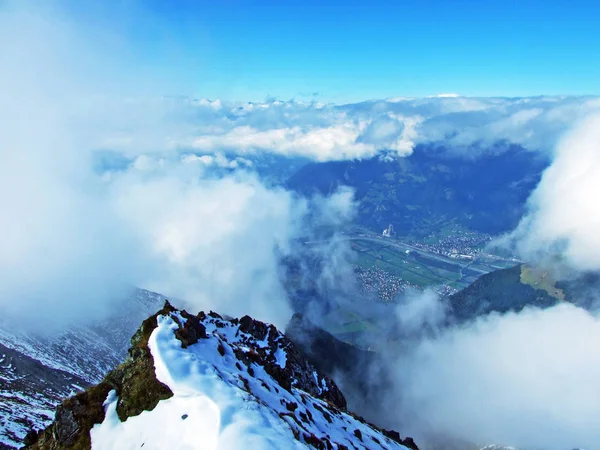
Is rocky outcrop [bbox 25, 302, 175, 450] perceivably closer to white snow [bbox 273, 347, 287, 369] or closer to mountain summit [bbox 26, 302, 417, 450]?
mountain summit [bbox 26, 302, 417, 450]

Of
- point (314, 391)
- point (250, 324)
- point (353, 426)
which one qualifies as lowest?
point (314, 391)

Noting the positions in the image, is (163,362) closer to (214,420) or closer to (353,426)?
(214,420)

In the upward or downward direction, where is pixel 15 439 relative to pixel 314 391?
downward

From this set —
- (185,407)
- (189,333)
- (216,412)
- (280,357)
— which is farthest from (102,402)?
(280,357)

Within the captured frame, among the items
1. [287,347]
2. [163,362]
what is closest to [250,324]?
[287,347]

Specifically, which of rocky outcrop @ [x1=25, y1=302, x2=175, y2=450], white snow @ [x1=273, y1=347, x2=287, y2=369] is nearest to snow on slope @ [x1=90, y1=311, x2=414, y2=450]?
rocky outcrop @ [x1=25, y1=302, x2=175, y2=450]

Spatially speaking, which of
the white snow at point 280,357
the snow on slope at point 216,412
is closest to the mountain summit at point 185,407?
the snow on slope at point 216,412

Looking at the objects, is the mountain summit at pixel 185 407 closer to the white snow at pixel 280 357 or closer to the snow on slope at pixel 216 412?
the snow on slope at pixel 216 412
